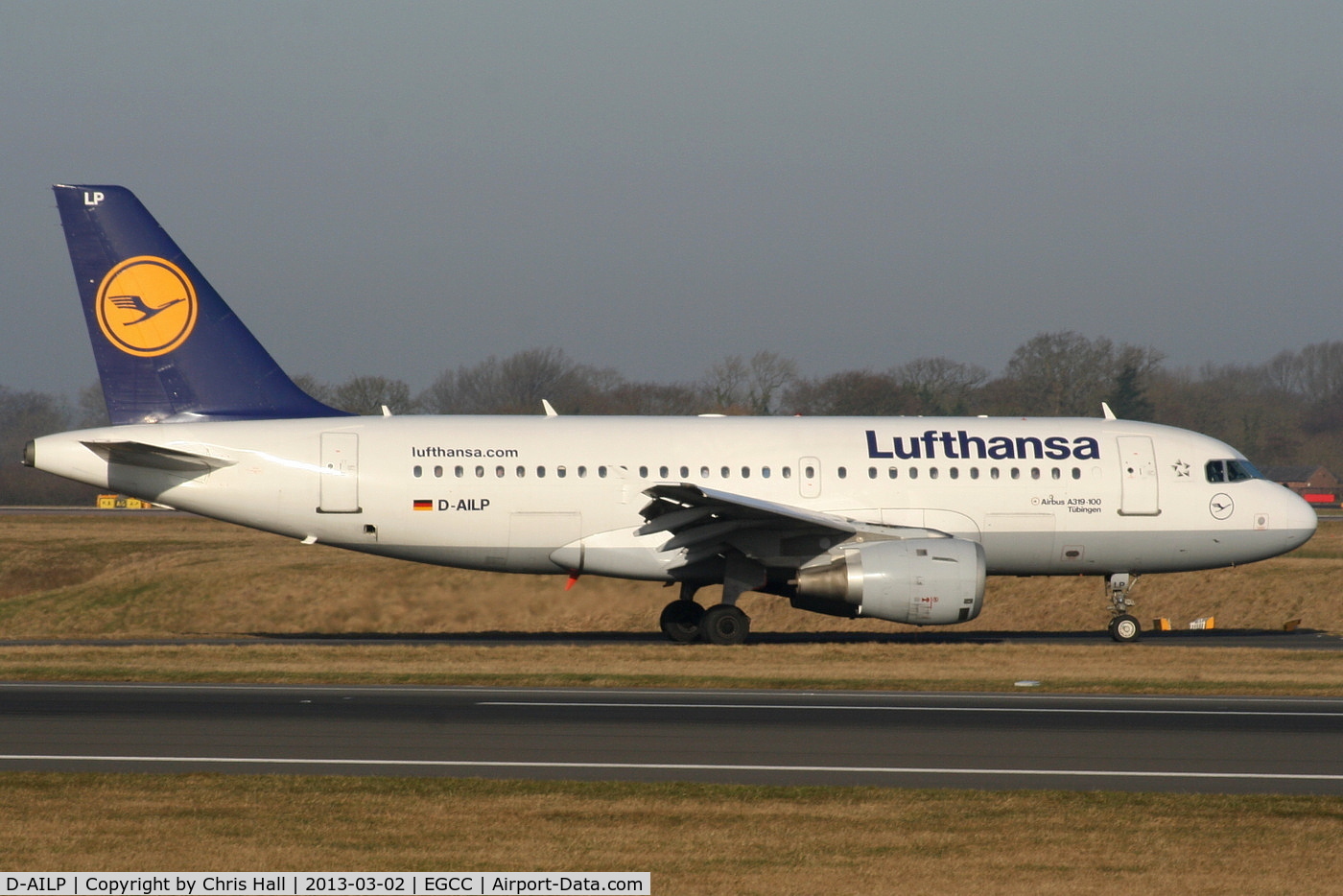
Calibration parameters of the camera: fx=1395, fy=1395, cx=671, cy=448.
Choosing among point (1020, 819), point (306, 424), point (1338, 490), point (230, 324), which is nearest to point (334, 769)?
point (1020, 819)

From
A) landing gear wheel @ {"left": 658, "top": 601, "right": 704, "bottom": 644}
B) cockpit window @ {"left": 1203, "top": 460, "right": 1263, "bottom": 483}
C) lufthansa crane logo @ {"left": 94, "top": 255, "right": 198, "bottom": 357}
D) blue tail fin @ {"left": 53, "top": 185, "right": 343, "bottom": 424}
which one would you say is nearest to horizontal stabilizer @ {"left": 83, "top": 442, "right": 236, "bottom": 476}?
blue tail fin @ {"left": 53, "top": 185, "right": 343, "bottom": 424}

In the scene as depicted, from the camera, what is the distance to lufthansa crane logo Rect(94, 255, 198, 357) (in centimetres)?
2292

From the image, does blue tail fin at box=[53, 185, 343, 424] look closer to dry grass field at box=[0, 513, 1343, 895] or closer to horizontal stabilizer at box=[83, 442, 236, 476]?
horizontal stabilizer at box=[83, 442, 236, 476]

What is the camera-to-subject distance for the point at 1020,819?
997 centimetres

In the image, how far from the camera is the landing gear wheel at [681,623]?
933 inches

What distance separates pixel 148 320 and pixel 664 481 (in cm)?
892

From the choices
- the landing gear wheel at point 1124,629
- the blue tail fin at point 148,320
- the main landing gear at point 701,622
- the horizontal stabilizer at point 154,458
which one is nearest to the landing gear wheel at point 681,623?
the main landing gear at point 701,622

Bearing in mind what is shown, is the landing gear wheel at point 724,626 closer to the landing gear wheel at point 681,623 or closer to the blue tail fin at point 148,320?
the landing gear wheel at point 681,623

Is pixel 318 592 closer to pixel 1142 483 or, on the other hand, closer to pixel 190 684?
pixel 190 684

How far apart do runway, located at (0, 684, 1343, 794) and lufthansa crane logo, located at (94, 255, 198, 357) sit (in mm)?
7306

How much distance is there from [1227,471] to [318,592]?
63.5ft

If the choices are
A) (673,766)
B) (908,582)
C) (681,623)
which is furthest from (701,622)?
(673,766)

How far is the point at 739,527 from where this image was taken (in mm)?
22219

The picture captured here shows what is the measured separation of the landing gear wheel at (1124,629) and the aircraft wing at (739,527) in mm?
3921
